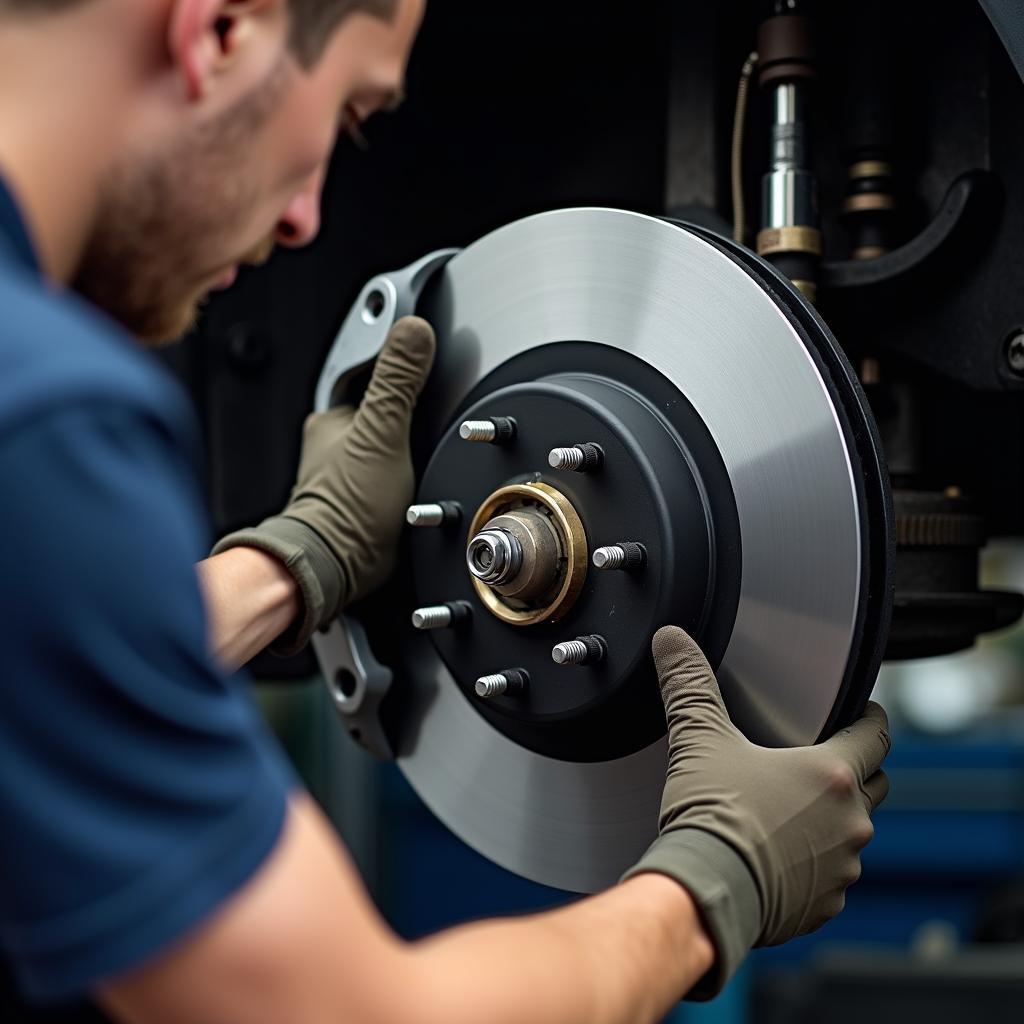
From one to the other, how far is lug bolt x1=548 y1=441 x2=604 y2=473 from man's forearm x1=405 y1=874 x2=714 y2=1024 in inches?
9.5

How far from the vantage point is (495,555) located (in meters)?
0.75

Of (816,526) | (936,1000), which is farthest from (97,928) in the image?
(936,1000)

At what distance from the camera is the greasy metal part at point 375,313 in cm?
92

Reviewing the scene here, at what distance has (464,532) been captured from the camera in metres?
0.85

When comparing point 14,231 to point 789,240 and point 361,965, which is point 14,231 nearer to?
point 361,965

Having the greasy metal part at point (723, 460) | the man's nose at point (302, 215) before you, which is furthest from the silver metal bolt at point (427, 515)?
the man's nose at point (302, 215)

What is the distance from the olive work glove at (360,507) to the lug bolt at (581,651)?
0.23 m

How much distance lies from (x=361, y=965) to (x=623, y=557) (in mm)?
331

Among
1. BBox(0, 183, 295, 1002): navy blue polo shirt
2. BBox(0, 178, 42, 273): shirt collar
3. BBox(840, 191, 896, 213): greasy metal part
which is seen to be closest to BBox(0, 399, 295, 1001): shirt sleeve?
BBox(0, 183, 295, 1002): navy blue polo shirt

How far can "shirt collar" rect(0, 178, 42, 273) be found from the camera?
0.50 metres

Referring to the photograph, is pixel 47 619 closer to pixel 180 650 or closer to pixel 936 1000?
pixel 180 650

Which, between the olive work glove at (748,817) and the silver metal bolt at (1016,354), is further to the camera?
the silver metal bolt at (1016,354)

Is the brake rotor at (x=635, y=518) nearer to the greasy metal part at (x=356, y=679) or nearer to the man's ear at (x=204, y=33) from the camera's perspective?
the greasy metal part at (x=356, y=679)

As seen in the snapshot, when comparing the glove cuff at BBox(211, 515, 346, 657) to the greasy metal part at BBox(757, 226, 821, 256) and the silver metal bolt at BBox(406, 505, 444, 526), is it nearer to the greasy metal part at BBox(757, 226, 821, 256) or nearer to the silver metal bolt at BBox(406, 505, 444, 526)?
the silver metal bolt at BBox(406, 505, 444, 526)
